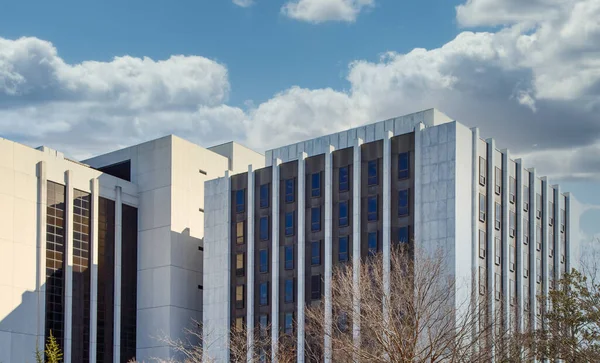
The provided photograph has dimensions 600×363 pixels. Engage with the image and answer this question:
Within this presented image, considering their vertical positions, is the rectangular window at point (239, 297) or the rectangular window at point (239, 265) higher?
the rectangular window at point (239, 265)

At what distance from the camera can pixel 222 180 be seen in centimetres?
7169

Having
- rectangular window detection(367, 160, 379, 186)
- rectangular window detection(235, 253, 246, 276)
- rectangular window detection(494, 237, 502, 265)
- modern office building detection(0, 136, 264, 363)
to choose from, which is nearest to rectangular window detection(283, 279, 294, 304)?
rectangular window detection(235, 253, 246, 276)

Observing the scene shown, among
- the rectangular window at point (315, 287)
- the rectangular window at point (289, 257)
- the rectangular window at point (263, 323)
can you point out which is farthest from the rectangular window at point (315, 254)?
the rectangular window at point (263, 323)

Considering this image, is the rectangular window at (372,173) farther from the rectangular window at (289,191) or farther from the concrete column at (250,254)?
the concrete column at (250,254)

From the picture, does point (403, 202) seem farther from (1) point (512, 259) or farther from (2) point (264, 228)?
(2) point (264, 228)

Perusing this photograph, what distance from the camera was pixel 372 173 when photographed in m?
62.7

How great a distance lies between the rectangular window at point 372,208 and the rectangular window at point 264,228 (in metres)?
9.45

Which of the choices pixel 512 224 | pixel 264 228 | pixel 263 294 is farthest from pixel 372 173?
pixel 263 294

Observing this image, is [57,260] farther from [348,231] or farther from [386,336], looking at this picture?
[386,336]

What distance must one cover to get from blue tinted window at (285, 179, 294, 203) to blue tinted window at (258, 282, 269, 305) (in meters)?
6.69

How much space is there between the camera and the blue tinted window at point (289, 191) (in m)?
67.0

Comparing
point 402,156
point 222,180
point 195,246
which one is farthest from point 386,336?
point 195,246

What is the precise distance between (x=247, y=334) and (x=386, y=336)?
21.3 m

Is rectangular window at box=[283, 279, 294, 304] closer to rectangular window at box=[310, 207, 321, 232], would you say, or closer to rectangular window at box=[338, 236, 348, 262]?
rectangular window at box=[310, 207, 321, 232]
